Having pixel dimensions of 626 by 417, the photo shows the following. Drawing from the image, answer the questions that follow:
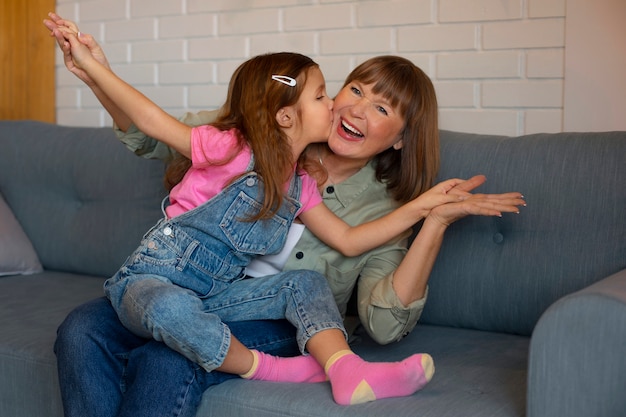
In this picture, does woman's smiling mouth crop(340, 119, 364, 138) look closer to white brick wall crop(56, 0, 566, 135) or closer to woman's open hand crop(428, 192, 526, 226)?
woman's open hand crop(428, 192, 526, 226)

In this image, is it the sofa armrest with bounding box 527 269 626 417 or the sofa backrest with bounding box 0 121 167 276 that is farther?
the sofa backrest with bounding box 0 121 167 276

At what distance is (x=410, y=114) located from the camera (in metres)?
2.07

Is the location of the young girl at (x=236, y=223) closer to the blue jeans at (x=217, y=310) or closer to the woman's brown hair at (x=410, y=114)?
the blue jeans at (x=217, y=310)

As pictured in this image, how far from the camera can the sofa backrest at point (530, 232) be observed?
77.8 inches

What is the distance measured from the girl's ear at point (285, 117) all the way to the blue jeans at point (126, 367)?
0.44 metres

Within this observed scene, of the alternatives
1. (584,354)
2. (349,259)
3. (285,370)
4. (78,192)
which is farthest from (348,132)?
(78,192)

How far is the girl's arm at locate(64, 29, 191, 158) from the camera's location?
71.4 inches

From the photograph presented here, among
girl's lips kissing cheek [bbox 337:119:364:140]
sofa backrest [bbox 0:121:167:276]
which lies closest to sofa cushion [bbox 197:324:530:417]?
girl's lips kissing cheek [bbox 337:119:364:140]

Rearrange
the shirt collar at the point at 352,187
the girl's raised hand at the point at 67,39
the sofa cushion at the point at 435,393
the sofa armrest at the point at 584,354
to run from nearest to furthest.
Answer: the sofa armrest at the point at 584,354
the sofa cushion at the point at 435,393
the girl's raised hand at the point at 67,39
the shirt collar at the point at 352,187

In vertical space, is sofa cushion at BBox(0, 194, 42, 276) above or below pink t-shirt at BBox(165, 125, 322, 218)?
below

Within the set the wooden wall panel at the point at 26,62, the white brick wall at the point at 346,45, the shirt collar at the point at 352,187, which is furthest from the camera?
the wooden wall panel at the point at 26,62

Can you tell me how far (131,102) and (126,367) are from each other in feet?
1.80

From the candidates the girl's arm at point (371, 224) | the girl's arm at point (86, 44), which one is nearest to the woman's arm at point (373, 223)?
the girl's arm at point (371, 224)

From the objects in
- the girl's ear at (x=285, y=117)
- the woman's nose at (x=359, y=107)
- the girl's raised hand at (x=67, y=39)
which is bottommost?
the girl's ear at (x=285, y=117)
